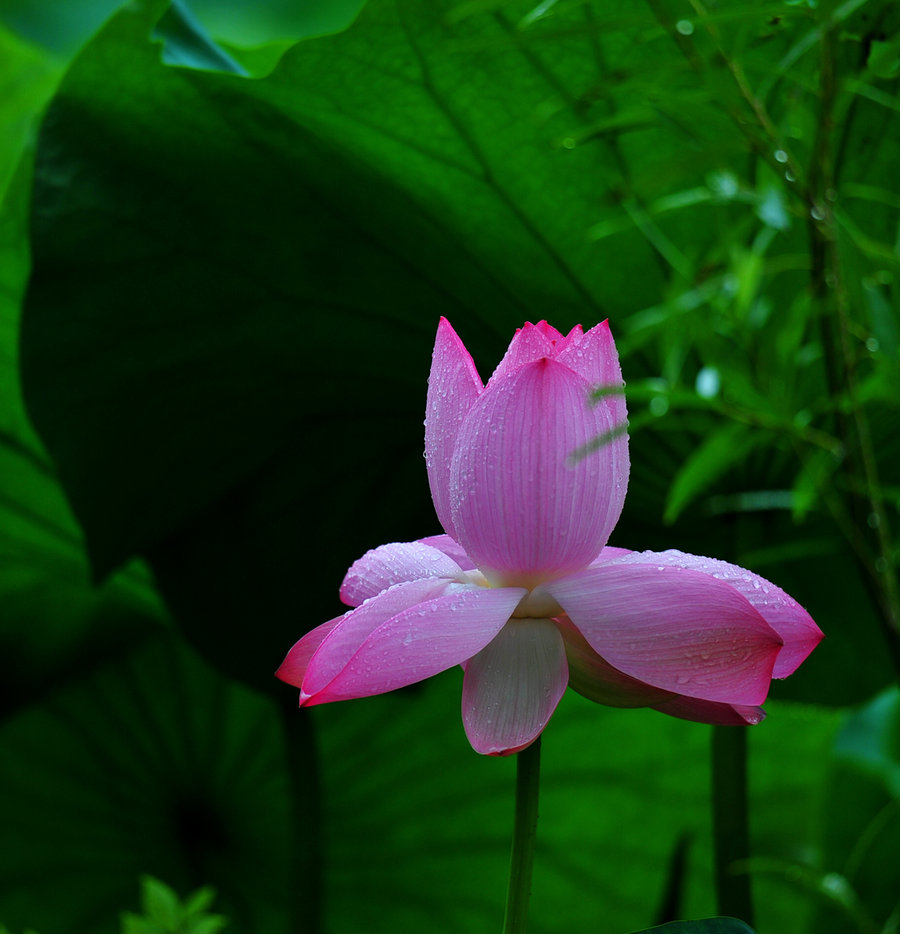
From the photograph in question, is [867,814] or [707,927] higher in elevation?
[707,927]

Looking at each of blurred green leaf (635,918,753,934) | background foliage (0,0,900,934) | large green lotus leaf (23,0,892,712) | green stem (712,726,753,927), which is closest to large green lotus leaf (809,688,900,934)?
background foliage (0,0,900,934)

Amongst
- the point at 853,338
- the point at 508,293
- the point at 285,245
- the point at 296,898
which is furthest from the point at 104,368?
the point at 853,338

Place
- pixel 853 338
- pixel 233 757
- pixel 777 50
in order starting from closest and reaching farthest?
1. pixel 853 338
2. pixel 777 50
3. pixel 233 757

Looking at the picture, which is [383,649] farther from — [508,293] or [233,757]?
[233,757]

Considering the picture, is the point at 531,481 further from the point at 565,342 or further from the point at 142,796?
the point at 142,796

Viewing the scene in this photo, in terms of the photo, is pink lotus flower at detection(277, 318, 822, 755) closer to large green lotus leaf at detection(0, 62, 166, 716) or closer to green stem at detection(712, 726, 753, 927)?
green stem at detection(712, 726, 753, 927)

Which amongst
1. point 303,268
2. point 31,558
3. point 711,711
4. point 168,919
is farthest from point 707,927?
point 31,558
